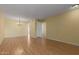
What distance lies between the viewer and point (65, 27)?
2.07 m

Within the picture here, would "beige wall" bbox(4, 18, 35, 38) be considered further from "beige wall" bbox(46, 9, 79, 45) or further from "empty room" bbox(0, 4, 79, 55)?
"beige wall" bbox(46, 9, 79, 45)

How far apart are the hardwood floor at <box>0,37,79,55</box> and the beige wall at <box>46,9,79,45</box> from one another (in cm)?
10

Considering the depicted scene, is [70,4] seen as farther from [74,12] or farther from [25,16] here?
[25,16]

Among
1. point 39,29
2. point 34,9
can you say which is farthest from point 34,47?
point 34,9

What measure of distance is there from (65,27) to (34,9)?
1.96ft

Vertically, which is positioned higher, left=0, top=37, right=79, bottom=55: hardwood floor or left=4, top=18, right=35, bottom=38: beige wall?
left=4, top=18, right=35, bottom=38: beige wall

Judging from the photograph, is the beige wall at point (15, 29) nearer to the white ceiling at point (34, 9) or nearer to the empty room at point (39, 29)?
the empty room at point (39, 29)

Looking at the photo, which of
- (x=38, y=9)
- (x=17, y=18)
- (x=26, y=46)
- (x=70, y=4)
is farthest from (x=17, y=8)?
(x=70, y=4)

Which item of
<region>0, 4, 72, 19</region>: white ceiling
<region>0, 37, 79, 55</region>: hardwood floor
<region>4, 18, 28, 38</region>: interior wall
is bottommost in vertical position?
<region>0, 37, 79, 55</region>: hardwood floor

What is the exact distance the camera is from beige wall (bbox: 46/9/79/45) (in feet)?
6.55

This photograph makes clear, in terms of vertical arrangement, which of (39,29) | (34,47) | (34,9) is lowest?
(34,47)

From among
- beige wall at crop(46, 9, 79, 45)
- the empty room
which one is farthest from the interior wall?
beige wall at crop(46, 9, 79, 45)

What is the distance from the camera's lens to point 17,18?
2021 mm

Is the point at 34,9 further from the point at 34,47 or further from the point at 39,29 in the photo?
the point at 34,47
